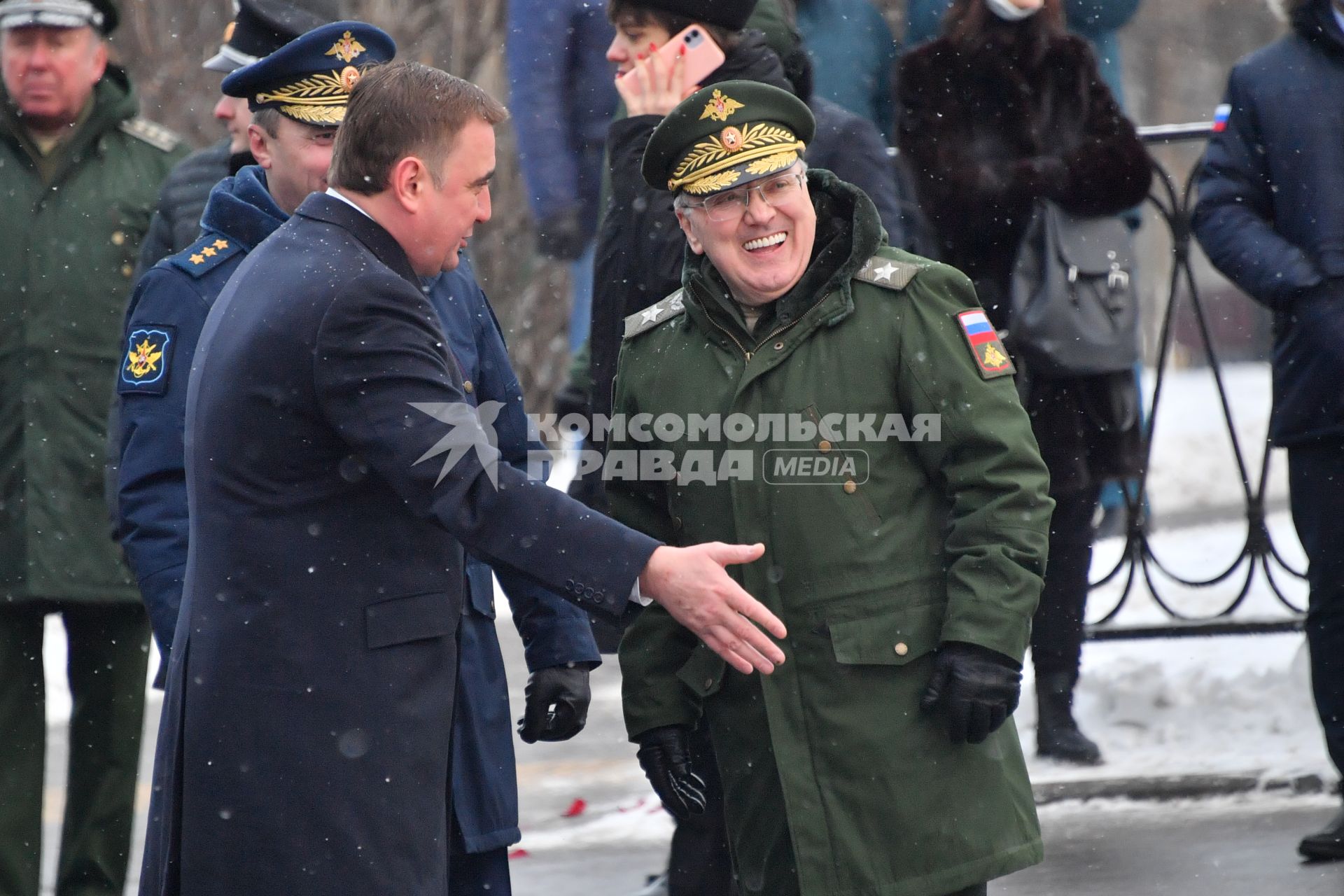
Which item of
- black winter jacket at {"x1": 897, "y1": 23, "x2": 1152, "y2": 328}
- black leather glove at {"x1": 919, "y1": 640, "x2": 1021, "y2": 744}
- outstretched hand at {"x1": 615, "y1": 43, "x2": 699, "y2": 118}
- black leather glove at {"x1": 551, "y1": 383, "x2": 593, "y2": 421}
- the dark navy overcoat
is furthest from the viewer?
black winter jacket at {"x1": 897, "y1": 23, "x2": 1152, "y2": 328}

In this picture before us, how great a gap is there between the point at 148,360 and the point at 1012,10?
115 inches

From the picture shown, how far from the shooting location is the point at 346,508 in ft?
10.2

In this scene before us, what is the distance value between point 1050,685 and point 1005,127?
5.54 ft

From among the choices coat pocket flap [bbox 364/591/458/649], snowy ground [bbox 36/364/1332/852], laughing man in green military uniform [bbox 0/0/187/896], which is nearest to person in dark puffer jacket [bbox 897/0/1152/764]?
snowy ground [bbox 36/364/1332/852]

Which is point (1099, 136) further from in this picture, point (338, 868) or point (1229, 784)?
point (338, 868)

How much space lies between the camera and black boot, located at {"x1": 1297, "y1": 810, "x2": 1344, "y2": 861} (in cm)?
498

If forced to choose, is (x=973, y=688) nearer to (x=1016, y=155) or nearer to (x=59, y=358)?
(x=1016, y=155)

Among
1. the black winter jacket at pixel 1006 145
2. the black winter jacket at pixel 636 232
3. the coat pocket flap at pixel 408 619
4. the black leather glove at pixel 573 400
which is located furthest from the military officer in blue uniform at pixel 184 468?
the black winter jacket at pixel 1006 145

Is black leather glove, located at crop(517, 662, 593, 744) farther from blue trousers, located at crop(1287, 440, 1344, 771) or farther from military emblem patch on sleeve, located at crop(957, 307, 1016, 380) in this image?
blue trousers, located at crop(1287, 440, 1344, 771)

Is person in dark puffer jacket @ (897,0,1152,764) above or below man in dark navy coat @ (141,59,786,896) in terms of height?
above

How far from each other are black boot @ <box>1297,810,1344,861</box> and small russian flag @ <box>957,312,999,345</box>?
216cm

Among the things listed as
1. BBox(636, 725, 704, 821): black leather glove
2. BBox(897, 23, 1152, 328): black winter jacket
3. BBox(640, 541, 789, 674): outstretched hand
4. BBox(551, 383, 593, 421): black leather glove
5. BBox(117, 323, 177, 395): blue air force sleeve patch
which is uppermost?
BBox(897, 23, 1152, 328): black winter jacket

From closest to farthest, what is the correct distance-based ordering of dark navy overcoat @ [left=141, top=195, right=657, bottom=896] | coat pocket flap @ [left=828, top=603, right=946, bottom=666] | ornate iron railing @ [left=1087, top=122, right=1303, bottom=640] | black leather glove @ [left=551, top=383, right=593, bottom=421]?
1. dark navy overcoat @ [left=141, top=195, right=657, bottom=896]
2. coat pocket flap @ [left=828, top=603, right=946, bottom=666]
3. black leather glove @ [left=551, top=383, right=593, bottom=421]
4. ornate iron railing @ [left=1087, top=122, right=1303, bottom=640]

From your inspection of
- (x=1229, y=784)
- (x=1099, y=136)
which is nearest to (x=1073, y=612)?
(x=1229, y=784)
